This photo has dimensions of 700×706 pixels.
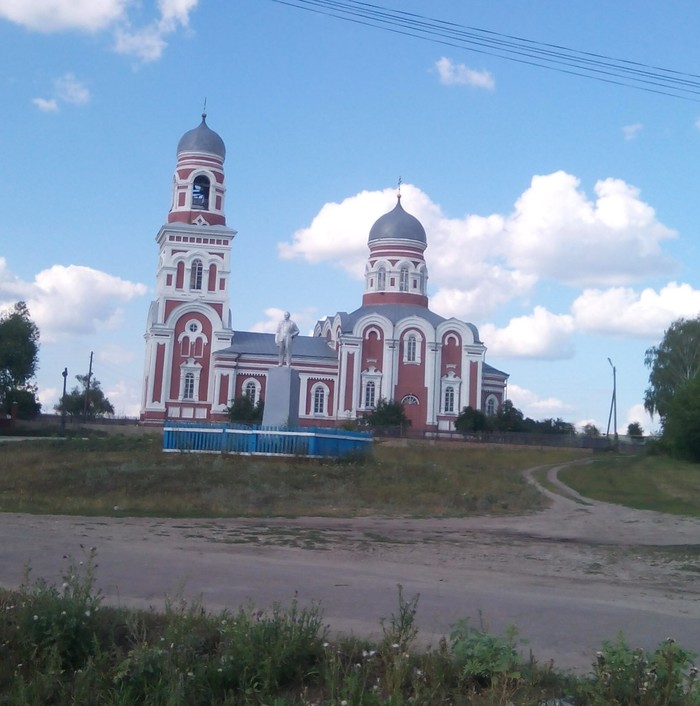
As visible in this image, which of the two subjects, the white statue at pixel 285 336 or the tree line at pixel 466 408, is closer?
→ the white statue at pixel 285 336

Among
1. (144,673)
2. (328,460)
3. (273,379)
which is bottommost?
(144,673)

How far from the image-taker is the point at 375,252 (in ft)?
242

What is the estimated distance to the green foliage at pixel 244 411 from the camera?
61.1 m

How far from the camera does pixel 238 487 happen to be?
2238 centimetres

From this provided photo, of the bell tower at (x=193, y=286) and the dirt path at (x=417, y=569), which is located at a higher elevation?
the bell tower at (x=193, y=286)

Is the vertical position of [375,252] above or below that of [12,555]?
above

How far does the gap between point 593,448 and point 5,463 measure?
44946 mm

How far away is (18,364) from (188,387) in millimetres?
11892

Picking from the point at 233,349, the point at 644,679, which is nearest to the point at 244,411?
the point at 233,349

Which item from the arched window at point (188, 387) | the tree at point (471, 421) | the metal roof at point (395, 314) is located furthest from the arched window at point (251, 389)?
the tree at point (471, 421)

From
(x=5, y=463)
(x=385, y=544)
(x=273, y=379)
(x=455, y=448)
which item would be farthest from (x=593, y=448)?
(x=385, y=544)

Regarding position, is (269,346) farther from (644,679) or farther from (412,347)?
(644,679)

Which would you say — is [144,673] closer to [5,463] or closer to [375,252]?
[5,463]

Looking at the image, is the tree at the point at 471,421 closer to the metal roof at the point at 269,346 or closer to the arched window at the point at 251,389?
the metal roof at the point at 269,346
